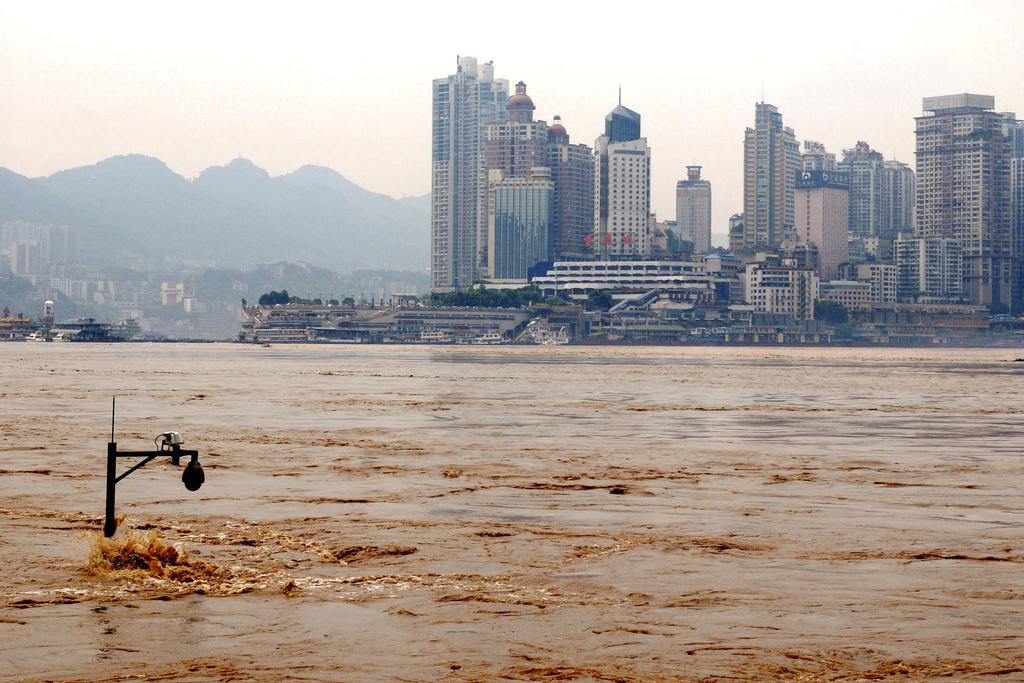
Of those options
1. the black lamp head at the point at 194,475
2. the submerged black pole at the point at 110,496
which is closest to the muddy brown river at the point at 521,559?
the submerged black pole at the point at 110,496

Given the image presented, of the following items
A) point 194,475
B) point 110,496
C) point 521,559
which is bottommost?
point 521,559

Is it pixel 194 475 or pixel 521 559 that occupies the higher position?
pixel 194 475

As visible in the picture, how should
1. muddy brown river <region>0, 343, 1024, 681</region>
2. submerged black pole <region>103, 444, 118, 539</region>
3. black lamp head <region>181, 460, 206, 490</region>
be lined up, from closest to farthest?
muddy brown river <region>0, 343, 1024, 681</region>, submerged black pole <region>103, 444, 118, 539</region>, black lamp head <region>181, 460, 206, 490</region>

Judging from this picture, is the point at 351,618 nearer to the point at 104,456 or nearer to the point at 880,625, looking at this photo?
the point at 880,625

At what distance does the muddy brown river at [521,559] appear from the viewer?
50.5 ft

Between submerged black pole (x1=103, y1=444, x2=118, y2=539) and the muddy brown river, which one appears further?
submerged black pole (x1=103, y1=444, x2=118, y2=539)

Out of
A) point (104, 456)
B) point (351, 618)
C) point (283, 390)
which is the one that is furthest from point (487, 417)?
point (351, 618)

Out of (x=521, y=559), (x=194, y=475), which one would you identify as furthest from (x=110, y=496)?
(x=521, y=559)

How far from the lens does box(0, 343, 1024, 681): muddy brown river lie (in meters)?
15.4

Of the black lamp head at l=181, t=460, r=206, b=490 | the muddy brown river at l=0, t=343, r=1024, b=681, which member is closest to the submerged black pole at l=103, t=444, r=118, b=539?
the muddy brown river at l=0, t=343, r=1024, b=681

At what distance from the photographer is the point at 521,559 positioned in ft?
69.8

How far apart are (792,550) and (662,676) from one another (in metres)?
8.18

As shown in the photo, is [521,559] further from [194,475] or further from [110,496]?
[110,496]

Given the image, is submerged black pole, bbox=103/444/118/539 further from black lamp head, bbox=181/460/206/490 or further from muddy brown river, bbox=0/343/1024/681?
black lamp head, bbox=181/460/206/490
